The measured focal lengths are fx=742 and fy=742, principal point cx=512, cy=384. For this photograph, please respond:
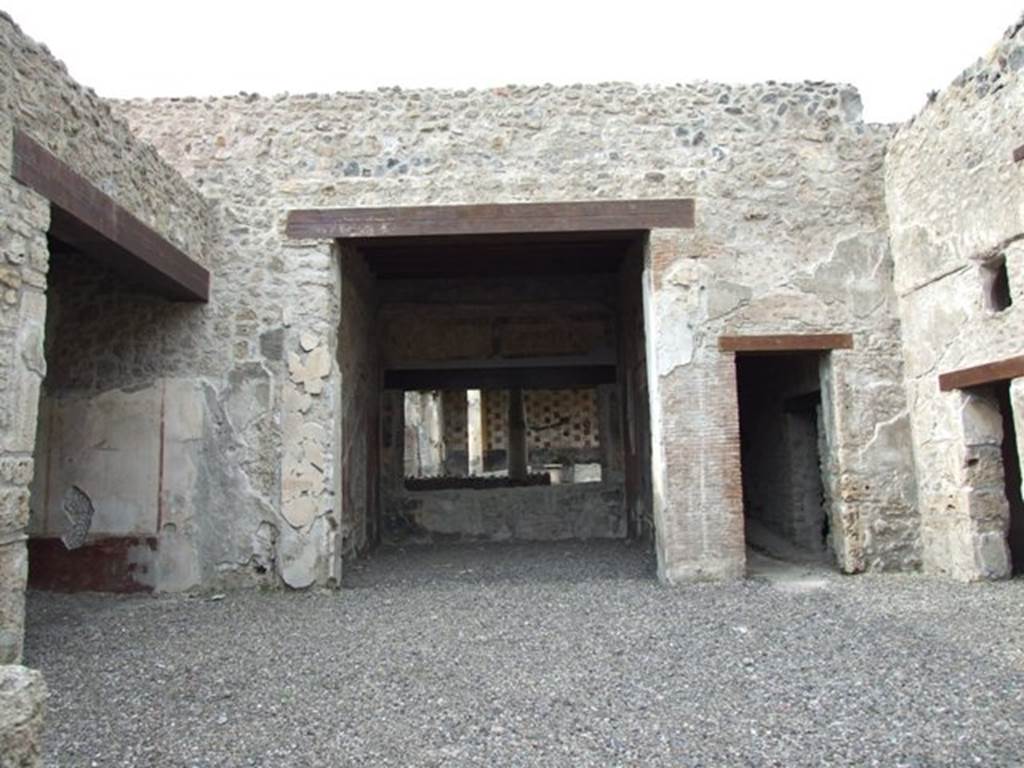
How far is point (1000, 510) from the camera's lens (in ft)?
17.4

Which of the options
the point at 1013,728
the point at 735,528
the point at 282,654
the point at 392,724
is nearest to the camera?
the point at 1013,728

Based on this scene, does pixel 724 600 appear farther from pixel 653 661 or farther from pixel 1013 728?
pixel 1013 728

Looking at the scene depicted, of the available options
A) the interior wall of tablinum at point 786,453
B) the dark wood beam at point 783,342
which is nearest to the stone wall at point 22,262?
the dark wood beam at point 783,342

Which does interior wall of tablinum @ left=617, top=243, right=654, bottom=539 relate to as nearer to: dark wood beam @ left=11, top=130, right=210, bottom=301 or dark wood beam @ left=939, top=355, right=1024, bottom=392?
dark wood beam @ left=939, top=355, right=1024, bottom=392

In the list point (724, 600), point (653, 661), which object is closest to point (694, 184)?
point (724, 600)

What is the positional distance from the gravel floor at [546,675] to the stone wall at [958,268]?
1.68ft

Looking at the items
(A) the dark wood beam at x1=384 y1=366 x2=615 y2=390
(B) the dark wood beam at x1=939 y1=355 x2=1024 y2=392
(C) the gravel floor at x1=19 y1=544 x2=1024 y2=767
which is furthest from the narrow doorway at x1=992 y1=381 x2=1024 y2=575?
(A) the dark wood beam at x1=384 y1=366 x2=615 y2=390

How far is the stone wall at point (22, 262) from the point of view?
3709 millimetres

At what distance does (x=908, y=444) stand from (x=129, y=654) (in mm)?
5612

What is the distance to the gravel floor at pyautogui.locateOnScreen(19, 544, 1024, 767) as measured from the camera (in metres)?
2.71

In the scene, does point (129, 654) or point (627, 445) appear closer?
point (129, 654)

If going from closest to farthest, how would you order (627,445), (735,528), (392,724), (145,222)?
(392,724) < (145,222) < (735,528) < (627,445)

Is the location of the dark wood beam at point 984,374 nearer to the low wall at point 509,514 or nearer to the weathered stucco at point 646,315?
the weathered stucco at point 646,315

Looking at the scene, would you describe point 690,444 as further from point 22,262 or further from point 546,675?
point 22,262
